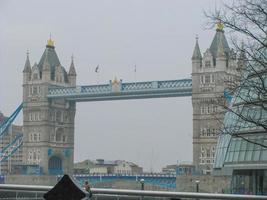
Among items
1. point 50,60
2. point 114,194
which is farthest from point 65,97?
point 114,194

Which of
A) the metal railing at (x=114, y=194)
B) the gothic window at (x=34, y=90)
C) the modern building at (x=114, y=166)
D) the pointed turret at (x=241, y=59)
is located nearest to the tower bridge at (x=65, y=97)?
the gothic window at (x=34, y=90)

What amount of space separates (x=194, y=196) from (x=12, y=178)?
94743mm

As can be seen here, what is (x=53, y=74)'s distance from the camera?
11500 centimetres

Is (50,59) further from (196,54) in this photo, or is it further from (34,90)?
(196,54)

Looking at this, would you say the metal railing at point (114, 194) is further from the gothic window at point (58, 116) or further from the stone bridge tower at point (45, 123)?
the gothic window at point (58, 116)

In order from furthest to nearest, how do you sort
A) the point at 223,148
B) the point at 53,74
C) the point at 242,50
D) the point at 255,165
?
the point at 53,74 → the point at 223,148 → the point at 255,165 → the point at 242,50

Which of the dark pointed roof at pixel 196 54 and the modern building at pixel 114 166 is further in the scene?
the modern building at pixel 114 166

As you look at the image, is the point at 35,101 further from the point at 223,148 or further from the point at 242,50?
the point at 242,50

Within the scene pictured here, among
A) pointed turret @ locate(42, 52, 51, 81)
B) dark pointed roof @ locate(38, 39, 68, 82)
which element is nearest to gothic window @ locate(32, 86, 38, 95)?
pointed turret @ locate(42, 52, 51, 81)

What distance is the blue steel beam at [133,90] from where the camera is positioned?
94.6 metres

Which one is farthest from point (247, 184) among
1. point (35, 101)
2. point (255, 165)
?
point (35, 101)

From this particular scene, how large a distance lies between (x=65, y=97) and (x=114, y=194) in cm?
10020

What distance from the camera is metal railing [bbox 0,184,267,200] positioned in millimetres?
8664

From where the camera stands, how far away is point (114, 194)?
29.1 ft
